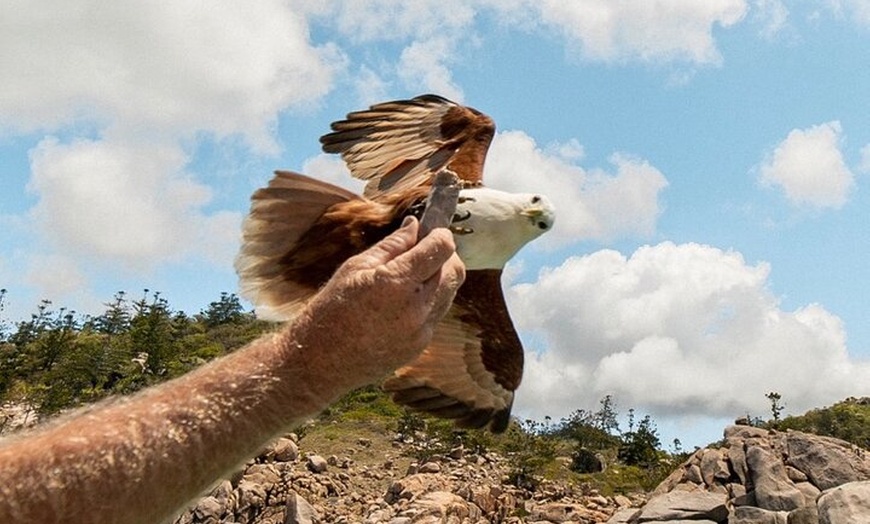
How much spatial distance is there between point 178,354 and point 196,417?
58.4m

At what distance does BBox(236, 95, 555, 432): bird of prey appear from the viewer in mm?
4156

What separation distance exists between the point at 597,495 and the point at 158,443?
2703 cm

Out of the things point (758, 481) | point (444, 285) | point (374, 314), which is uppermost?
point (758, 481)

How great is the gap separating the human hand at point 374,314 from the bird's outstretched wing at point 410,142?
3.16 m

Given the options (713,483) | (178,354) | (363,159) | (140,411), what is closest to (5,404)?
(178,354)

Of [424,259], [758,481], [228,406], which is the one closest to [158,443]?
[228,406]

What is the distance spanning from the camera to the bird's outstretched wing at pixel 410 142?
17.8 ft

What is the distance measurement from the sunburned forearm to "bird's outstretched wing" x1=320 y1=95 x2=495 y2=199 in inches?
136

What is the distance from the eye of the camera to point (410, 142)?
612 cm

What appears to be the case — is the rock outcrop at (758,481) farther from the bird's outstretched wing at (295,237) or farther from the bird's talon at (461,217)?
the bird's talon at (461,217)

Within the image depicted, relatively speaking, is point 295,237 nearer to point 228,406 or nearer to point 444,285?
point 444,285

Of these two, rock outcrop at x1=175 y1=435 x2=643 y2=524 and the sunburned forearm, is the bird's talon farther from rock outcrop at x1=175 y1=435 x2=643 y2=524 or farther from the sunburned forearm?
rock outcrop at x1=175 y1=435 x2=643 y2=524

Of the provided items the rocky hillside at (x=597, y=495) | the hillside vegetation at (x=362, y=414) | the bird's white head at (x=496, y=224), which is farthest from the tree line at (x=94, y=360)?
the bird's white head at (x=496, y=224)

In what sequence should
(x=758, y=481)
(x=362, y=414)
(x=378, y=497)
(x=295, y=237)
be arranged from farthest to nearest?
(x=362, y=414), (x=378, y=497), (x=758, y=481), (x=295, y=237)
